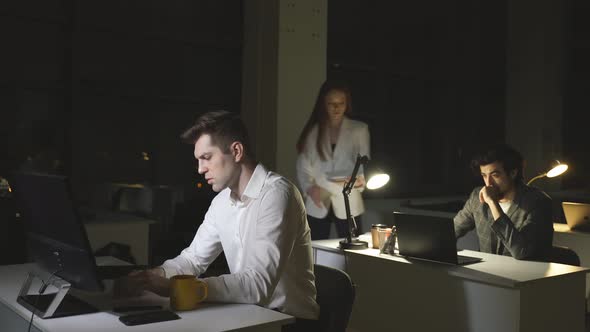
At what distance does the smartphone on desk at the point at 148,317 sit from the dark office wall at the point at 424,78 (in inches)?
143

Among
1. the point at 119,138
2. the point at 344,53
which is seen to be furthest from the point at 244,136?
the point at 344,53

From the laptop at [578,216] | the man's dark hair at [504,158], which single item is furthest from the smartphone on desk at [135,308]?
the laptop at [578,216]

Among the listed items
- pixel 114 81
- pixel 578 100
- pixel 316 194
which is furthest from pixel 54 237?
pixel 578 100

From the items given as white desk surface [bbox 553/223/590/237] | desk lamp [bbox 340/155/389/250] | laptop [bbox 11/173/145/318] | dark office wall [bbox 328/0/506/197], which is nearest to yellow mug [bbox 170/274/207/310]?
laptop [bbox 11/173/145/318]

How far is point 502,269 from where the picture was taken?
8.41 feet

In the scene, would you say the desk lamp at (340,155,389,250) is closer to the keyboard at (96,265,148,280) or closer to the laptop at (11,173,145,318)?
the keyboard at (96,265,148,280)

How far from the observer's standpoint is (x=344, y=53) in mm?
5098

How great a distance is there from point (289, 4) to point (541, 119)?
3230mm

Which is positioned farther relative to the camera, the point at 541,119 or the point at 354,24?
the point at 541,119

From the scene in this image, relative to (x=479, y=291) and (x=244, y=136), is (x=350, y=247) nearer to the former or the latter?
(x=479, y=291)

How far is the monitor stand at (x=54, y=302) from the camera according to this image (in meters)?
1.59

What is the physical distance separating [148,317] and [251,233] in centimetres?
46

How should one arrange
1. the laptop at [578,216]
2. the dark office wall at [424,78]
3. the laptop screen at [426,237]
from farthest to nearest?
the dark office wall at [424,78], the laptop at [578,216], the laptop screen at [426,237]

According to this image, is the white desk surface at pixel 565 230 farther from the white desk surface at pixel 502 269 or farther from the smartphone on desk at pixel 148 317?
the smartphone on desk at pixel 148 317
